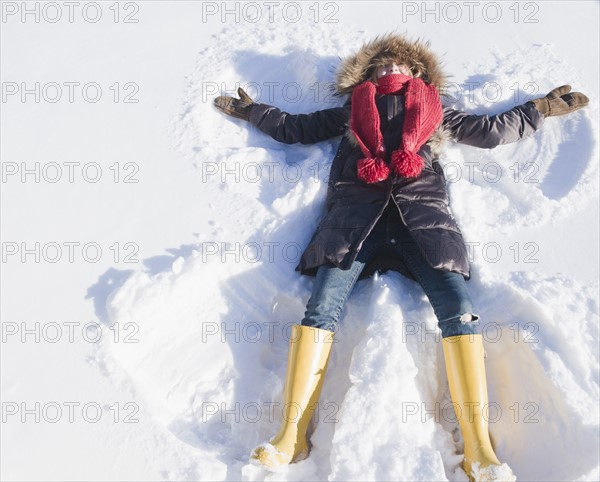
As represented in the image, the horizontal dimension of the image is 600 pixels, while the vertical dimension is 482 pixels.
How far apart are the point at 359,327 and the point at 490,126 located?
1038mm

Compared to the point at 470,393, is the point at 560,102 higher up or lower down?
higher up

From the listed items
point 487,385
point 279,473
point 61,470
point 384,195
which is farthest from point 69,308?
point 487,385

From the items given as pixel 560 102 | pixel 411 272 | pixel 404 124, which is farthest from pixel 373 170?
pixel 560 102

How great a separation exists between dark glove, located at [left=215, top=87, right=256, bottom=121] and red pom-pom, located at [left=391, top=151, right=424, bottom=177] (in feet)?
2.59

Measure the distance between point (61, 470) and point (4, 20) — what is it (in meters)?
2.35

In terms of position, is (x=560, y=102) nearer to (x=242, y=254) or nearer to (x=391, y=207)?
(x=391, y=207)

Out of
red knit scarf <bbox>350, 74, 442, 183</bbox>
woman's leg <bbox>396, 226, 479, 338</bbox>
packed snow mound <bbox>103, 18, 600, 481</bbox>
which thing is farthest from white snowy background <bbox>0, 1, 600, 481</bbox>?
red knit scarf <bbox>350, 74, 442, 183</bbox>

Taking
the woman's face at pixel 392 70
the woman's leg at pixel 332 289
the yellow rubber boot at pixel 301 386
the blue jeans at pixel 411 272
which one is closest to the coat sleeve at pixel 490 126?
the woman's face at pixel 392 70

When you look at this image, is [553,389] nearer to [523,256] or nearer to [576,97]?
[523,256]

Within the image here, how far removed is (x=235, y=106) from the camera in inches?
106

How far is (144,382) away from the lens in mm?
2113

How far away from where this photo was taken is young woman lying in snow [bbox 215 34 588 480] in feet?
6.43

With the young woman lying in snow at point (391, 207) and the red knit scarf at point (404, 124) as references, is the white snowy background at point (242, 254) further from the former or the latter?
the red knit scarf at point (404, 124)

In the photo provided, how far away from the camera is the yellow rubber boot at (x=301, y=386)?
1954mm
